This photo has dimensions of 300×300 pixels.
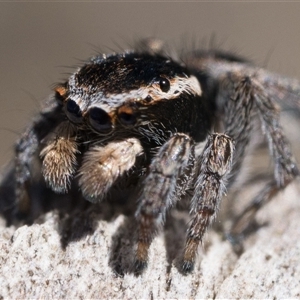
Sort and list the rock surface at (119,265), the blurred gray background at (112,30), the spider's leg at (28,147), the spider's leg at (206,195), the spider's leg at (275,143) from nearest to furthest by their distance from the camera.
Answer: the rock surface at (119,265) < the spider's leg at (206,195) < the spider's leg at (28,147) < the spider's leg at (275,143) < the blurred gray background at (112,30)

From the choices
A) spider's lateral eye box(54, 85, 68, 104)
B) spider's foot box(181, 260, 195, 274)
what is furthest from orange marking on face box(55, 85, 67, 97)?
spider's foot box(181, 260, 195, 274)

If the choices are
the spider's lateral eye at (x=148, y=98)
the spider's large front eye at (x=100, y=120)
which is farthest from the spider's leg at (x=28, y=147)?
the spider's lateral eye at (x=148, y=98)

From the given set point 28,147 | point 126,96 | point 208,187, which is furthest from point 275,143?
point 28,147

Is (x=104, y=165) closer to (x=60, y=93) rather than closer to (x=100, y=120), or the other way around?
(x=100, y=120)

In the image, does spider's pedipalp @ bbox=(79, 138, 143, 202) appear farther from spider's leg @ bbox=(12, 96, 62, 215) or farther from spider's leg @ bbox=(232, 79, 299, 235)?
A: spider's leg @ bbox=(232, 79, 299, 235)

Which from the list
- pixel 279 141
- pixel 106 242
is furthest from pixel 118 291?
pixel 279 141

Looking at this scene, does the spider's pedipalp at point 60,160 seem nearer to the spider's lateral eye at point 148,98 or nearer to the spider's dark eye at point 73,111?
the spider's dark eye at point 73,111

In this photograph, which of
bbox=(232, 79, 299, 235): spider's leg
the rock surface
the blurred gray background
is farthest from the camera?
the blurred gray background
